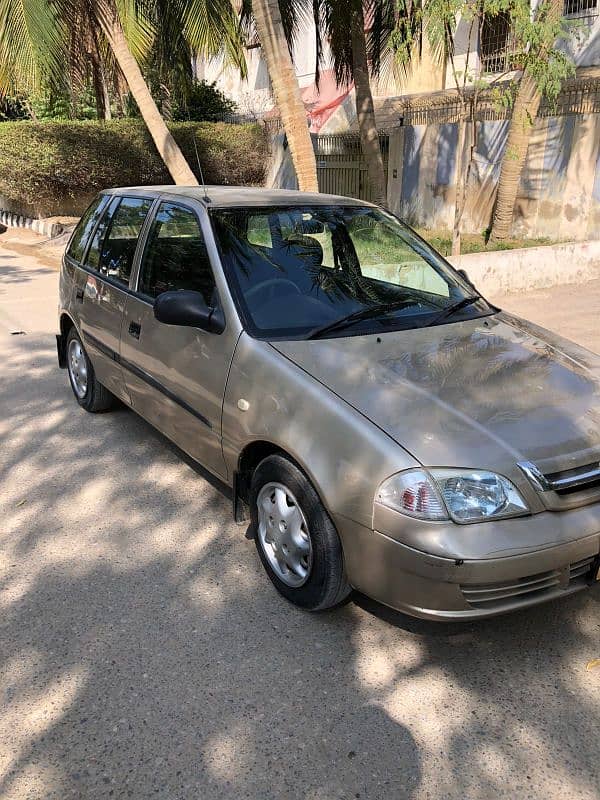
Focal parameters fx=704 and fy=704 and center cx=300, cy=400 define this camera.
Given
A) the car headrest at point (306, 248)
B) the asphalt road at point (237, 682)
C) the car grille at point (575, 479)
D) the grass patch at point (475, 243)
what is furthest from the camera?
the grass patch at point (475, 243)

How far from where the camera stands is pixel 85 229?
5.38 metres

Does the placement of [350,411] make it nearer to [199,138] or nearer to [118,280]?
[118,280]

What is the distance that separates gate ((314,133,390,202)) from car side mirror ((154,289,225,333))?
15116 millimetres

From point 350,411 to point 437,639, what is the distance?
109 cm

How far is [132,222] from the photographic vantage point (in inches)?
181

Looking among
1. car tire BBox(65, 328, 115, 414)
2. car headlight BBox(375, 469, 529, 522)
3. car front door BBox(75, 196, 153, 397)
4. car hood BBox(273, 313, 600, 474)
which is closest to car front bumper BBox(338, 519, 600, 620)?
car headlight BBox(375, 469, 529, 522)

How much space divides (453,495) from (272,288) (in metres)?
1.58

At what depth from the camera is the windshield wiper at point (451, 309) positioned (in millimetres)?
3683

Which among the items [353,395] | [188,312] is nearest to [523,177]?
[188,312]

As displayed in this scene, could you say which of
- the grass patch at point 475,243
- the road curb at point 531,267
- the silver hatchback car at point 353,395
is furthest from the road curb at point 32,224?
the silver hatchback car at point 353,395

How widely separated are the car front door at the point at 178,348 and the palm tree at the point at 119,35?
9723 millimetres

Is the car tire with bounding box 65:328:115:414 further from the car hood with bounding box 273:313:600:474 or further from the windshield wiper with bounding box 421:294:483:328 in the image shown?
the windshield wiper with bounding box 421:294:483:328

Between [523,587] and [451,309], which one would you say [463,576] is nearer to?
[523,587]

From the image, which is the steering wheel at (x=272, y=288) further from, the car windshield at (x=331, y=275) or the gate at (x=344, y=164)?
the gate at (x=344, y=164)
